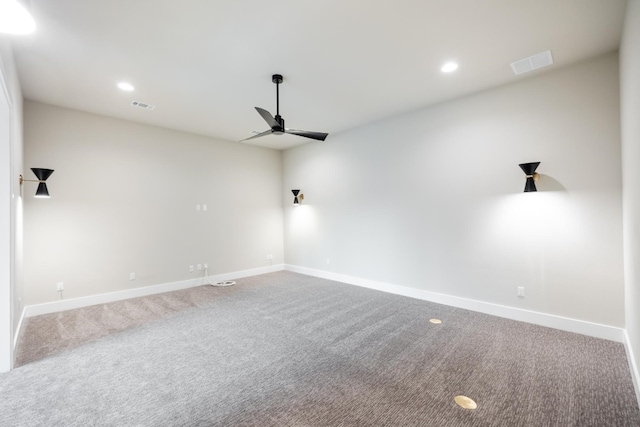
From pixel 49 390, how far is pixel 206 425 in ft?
5.06

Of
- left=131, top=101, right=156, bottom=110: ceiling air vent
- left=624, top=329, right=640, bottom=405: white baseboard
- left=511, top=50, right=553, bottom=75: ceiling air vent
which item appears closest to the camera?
left=624, top=329, right=640, bottom=405: white baseboard

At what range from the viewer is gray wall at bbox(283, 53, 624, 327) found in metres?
3.24

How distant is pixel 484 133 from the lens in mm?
4078

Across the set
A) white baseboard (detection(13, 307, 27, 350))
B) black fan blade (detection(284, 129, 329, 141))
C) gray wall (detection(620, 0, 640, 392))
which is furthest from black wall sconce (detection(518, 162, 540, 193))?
white baseboard (detection(13, 307, 27, 350))

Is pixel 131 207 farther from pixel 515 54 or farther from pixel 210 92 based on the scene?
pixel 515 54

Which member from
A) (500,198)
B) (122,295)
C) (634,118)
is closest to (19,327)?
(122,295)

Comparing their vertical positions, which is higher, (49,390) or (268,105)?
(268,105)

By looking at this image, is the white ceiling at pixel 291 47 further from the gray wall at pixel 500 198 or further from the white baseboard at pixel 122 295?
the white baseboard at pixel 122 295

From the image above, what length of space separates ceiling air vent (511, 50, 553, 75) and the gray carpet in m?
3.23

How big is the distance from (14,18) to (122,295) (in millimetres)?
4884

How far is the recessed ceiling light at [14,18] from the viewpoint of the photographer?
1141 millimetres

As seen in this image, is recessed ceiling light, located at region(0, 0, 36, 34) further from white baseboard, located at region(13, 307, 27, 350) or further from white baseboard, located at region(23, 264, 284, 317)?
white baseboard, located at region(23, 264, 284, 317)

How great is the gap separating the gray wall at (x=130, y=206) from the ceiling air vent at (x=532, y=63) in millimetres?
5334

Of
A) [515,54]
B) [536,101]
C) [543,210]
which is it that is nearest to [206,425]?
[543,210]
